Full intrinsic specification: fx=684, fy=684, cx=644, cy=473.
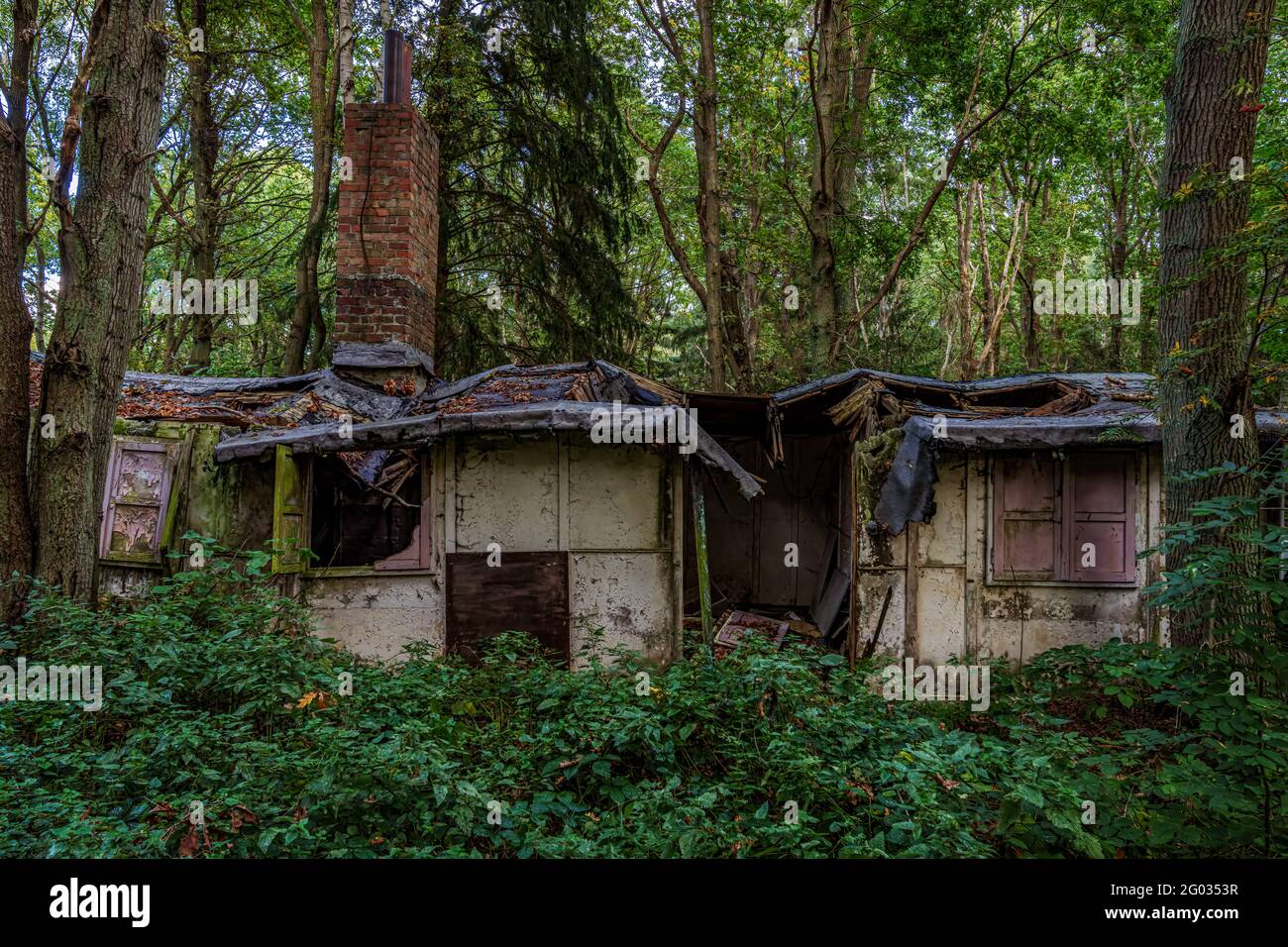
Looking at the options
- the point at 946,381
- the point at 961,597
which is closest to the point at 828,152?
the point at 946,381

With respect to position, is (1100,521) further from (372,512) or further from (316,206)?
(316,206)

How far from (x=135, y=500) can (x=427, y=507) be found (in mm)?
2555

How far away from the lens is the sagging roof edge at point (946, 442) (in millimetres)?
6508

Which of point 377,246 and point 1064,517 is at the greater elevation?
point 377,246

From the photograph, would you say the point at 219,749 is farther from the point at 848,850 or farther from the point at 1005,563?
the point at 1005,563

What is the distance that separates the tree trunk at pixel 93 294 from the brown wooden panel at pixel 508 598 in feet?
9.14

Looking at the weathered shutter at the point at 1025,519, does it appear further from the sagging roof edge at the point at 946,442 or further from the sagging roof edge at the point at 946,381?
the sagging roof edge at the point at 946,381

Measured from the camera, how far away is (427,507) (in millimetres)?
6492

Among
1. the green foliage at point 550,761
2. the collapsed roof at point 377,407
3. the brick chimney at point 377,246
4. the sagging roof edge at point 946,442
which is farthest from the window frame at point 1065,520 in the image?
the brick chimney at point 377,246

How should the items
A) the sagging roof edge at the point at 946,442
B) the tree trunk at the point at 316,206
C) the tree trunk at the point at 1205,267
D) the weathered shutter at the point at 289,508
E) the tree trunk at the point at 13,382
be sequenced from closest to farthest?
the tree trunk at the point at 1205,267, the tree trunk at the point at 13,382, the weathered shutter at the point at 289,508, the sagging roof edge at the point at 946,442, the tree trunk at the point at 316,206

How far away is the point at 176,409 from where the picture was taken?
21.8 ft

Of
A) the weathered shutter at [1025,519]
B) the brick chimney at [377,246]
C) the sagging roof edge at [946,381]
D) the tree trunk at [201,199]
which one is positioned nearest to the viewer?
the weathered shutter at [1025,519]
